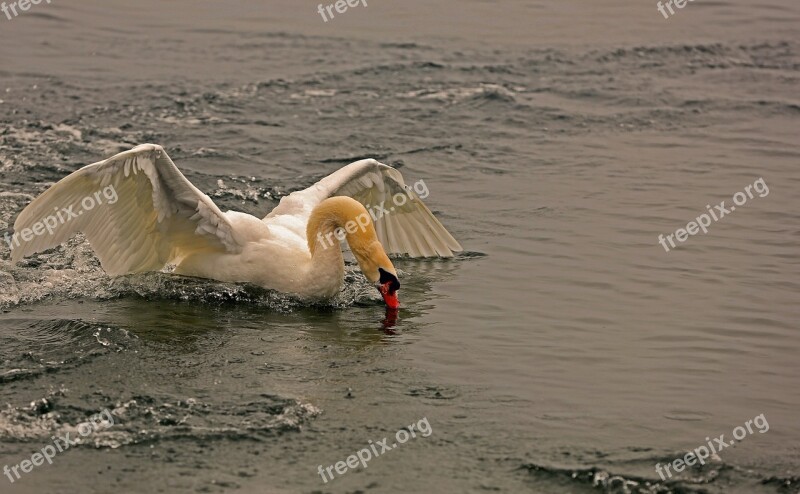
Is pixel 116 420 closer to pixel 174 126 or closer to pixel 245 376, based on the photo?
pixel 245 376

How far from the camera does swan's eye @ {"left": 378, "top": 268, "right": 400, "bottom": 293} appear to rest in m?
9.80

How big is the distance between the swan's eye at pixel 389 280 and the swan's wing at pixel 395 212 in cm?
166

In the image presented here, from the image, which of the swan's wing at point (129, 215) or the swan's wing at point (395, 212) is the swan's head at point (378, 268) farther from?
the swan's wing at point (395, 212)

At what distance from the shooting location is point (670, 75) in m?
17.6

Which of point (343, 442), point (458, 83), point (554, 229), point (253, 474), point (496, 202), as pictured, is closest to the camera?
point (253, 474)

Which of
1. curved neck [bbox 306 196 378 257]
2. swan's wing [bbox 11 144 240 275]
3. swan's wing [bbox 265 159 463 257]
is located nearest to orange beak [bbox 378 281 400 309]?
curved neck [bbox 306 196 378 257]

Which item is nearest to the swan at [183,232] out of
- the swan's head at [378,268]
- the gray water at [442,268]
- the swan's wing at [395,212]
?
the swan's head at [378,268]

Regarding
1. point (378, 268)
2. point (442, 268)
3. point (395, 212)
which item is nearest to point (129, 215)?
point (378, 268)

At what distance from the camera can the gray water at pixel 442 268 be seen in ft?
24.9

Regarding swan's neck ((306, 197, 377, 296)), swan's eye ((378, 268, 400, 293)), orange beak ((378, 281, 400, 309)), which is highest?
swan's neck ((306, 197, 377, 296))

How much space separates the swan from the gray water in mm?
217

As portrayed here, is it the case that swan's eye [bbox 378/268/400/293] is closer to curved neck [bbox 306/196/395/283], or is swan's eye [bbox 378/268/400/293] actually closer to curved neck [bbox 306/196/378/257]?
curved neck [bbox 306/196/395/283]

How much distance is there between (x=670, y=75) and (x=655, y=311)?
812 centimetres

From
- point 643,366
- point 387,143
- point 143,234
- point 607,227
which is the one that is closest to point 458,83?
point 387,143
